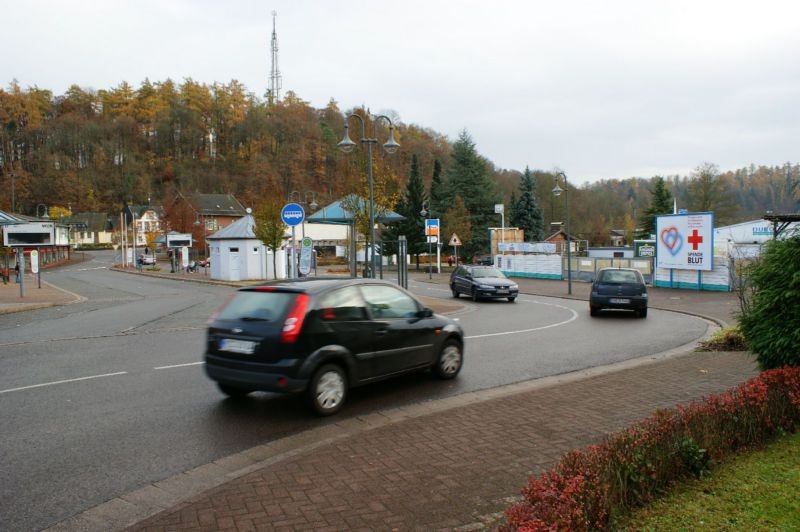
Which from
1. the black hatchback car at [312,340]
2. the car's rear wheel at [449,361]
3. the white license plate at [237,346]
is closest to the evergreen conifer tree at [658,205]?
the car's rear wheel at [449,361]

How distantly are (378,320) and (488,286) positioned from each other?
16.9 m

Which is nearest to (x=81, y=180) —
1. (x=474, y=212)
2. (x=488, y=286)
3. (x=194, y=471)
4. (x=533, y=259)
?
(x=474, y=212)

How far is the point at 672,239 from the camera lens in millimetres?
29172

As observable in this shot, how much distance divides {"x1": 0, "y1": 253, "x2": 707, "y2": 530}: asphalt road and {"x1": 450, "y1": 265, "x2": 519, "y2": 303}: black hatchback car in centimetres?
702

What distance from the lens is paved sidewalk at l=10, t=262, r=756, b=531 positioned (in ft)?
13.5

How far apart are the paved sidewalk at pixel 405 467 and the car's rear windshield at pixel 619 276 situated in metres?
10.9

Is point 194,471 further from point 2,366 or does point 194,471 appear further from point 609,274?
point 609,274

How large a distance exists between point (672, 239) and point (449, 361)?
23863mm

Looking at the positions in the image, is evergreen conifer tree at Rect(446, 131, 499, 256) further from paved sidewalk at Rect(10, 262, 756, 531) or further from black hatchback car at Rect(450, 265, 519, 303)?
paved sidewalk at Rect(10, 262, 756, 531)

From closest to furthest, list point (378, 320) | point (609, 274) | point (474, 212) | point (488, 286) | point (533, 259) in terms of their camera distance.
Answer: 1. point (378, 320)
2. point (609, 274)
3. point (488, 286)
4. point (533, 259)
5. point (474, 212)

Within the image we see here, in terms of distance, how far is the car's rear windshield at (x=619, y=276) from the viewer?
18.8 metres

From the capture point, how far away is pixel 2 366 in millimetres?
Result: 10297

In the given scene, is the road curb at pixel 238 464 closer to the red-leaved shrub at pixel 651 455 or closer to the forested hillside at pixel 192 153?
the red-leaved shrub at pixel 651 455

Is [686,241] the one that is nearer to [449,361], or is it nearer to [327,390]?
[449,361]
